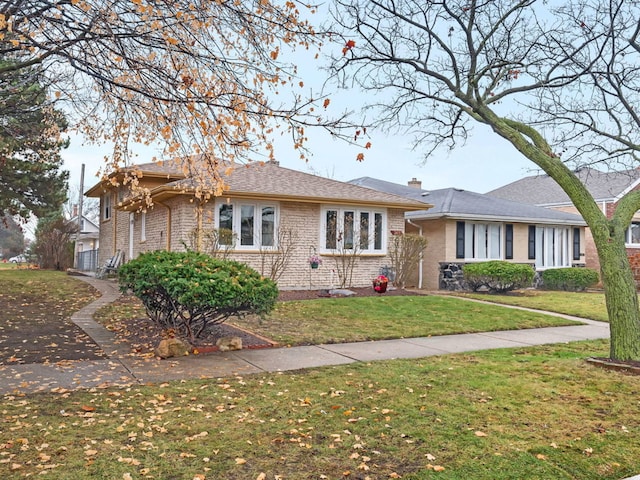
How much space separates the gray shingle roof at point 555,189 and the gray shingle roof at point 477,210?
134 inches

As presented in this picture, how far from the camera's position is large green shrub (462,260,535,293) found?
57.0ft

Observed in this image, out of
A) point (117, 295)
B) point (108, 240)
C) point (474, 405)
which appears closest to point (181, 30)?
point (474, 405)

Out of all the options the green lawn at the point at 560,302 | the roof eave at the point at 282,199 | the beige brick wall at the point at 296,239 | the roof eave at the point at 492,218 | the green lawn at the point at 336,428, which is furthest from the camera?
the roof eave at the point at 492,218

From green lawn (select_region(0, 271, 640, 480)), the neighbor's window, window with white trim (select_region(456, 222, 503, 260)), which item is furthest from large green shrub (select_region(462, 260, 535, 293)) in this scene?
Result: green lawn (select_region(0, 271, 640, 480))

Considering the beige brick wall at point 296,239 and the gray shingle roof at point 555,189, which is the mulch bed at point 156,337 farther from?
the gray shingle roof at point 555,189

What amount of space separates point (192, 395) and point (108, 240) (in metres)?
19.2

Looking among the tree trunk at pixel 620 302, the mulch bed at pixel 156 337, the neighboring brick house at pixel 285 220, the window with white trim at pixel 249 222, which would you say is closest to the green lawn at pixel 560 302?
the neighboring brick house at pixel 285 220

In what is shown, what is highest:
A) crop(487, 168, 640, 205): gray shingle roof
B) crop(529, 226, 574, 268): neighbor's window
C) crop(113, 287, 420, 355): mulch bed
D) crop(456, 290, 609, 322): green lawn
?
crop(487, 168, 640, 205): gray shingle roof

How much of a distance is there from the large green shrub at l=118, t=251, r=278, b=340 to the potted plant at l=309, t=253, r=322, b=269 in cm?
806

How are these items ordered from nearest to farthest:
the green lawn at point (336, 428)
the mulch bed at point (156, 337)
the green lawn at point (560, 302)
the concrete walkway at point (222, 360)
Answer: the green lawn at point (336, 428) → the concrete walkway at point (222, 360) → the mulch bed at point (156, 337) → the green lawn at point (560, 302)

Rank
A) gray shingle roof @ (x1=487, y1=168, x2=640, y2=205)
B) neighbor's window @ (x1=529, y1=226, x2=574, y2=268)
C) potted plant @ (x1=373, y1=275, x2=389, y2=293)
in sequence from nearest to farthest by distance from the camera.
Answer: potted plant @ (x1=373, y1=275, x2=389, y2=293) < neighbor's window @ (x1=529, y1=226, x2=574, y2=268) < gray shingle roof @ (x1=487, y1=168, x2=640, y2=205)

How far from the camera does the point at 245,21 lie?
6.36 metres

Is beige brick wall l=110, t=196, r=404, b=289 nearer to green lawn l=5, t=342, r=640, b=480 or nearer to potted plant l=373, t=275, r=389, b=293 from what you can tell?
potted plant l=373, t=275, r=389, b=293

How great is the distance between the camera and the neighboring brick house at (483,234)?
19.0 m
